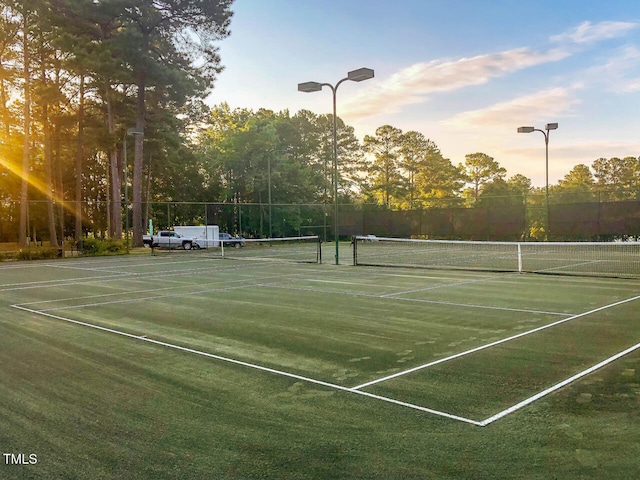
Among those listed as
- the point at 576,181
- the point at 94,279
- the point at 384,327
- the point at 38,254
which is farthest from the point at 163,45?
the point at 576,181

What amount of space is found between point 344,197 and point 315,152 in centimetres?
824

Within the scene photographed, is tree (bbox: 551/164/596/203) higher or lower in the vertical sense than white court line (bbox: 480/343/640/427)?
higher

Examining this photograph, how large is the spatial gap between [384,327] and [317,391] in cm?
313

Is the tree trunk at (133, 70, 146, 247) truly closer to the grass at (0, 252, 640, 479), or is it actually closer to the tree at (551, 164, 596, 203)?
the grass at (0, 252, 640, 479)

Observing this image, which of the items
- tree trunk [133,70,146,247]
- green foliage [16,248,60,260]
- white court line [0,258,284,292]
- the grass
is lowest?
the grass

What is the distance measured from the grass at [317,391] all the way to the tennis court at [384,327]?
0.14 ft

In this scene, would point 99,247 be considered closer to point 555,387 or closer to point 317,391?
point 317,391

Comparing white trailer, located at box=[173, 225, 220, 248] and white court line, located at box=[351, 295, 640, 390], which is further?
white trailer, located at box=[173, 225, 220, 248]

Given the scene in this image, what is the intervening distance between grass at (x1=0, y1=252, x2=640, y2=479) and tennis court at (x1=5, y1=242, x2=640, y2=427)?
4cm

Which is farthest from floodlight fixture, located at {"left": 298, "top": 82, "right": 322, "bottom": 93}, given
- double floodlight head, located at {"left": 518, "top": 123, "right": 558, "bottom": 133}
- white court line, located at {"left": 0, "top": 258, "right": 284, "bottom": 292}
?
double floodlight head, located at {"left": 518, "top": 123, "right": 558, "bottom": 133}

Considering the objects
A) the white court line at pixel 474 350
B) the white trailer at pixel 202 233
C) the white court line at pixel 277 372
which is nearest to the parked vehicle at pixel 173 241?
the white trailer at pixel 202 233

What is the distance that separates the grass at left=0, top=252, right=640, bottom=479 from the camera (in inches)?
136

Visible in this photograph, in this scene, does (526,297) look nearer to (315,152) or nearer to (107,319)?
(107,319)

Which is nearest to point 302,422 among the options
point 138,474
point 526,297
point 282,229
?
point 138,474
